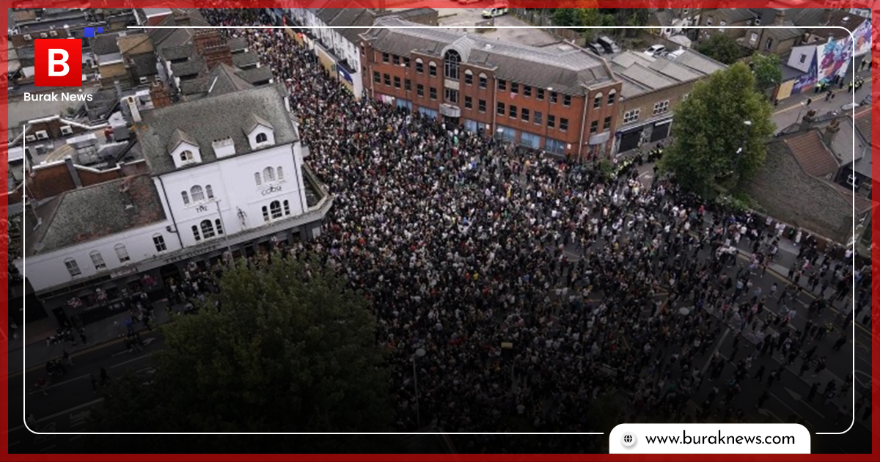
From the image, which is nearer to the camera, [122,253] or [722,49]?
[122,253]

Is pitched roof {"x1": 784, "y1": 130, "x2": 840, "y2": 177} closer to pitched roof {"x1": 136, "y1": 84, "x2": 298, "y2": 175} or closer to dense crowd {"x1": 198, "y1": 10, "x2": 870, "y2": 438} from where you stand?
dense crowd {"x1": 198, "y1": 10, "x2": 870, "y2": 438}

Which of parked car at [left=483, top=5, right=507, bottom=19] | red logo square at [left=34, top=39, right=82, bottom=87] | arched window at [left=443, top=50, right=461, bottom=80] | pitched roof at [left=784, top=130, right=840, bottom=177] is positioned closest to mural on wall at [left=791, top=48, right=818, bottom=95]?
pitched roof at [left=784, top=130, right=840, bottom=177]

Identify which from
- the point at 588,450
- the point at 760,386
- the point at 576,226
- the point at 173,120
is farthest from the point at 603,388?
the point at 173,120

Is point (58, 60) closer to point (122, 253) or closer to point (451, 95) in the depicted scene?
point (122, 253)

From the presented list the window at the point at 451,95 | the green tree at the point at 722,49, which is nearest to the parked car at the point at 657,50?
the green tree at the point at 722,49

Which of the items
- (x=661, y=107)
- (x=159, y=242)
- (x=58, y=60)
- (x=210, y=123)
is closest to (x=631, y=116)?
(x=661, y=107)

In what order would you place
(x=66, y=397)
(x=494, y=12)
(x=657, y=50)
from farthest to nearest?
1. (x=494, y=12)
2. (x=657, y=50)
3. (x=66, y=397)
